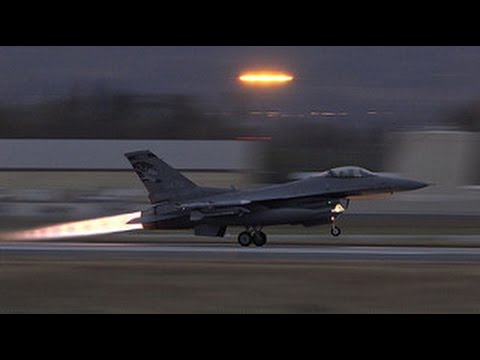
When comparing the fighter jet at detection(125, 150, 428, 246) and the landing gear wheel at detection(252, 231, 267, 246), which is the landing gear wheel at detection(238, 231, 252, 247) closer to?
the fighter jet at detection(125, 150, 428, 246)

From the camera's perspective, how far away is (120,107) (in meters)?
81.1

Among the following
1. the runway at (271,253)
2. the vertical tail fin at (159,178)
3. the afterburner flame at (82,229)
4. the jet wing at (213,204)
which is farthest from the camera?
the afterburner flame at (82,229)

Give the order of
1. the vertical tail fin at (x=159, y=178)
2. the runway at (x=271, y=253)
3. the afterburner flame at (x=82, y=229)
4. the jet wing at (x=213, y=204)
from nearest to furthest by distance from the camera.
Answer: the runway at (x=271, y=253) < the jet wing at (x=213, y=204) < the vertical tail fin at (x=159, y=178) < the afterburner flame at (x=82, y=229)

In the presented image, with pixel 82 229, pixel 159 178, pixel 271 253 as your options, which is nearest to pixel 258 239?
pixel 159 178

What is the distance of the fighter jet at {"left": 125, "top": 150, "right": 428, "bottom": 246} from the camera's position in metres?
34.6

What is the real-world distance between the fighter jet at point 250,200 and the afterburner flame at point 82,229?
3.75 ft

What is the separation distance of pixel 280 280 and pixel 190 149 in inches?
1591

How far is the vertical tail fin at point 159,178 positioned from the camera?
34.8 meters

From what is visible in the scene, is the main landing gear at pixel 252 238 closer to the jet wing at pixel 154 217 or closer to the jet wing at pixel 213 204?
the jet wing at pixel 213 204

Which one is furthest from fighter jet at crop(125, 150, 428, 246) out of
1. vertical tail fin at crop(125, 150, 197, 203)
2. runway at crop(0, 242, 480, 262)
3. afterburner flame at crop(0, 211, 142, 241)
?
runway at crop(0, 242, 480, 262)

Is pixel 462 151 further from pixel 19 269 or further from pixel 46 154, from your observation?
Answer: pixel 19 269

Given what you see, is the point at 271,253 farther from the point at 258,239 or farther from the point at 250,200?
the point at 250,200

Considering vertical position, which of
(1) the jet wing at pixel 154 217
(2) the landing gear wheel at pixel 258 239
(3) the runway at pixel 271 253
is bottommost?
(3) the runway at pixel 271 253

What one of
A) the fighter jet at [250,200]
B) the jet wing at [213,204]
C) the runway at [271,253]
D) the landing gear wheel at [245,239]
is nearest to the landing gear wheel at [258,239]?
the fighter jet at [250,200]
